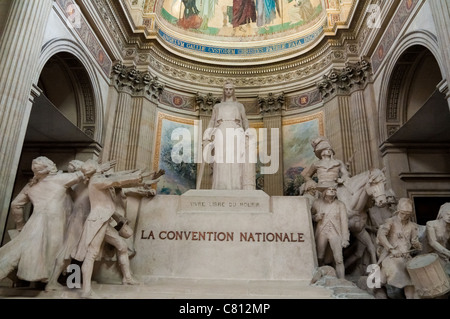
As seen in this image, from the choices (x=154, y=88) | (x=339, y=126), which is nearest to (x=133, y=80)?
(x=154, y=88)

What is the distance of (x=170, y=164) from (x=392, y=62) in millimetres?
8321

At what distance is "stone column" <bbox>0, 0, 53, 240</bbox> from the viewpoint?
5.61m

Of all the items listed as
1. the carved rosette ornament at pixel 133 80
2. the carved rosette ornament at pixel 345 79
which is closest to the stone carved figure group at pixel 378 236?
the carved rosette ornament at pixel 345 79

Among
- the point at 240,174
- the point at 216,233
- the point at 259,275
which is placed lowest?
the point at 259,275

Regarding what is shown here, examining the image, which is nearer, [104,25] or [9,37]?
[9,37]

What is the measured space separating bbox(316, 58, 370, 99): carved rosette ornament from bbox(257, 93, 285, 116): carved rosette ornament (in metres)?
1.77

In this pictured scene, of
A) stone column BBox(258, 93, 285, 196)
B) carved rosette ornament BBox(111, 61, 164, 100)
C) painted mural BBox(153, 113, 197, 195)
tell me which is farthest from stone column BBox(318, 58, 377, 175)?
carved rosette ornament BBox(111, 61, 164, 100)

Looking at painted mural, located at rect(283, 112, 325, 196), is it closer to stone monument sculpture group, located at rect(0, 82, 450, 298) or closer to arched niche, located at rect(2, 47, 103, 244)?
arched niche, located at rect(2, 47, 103, 244)

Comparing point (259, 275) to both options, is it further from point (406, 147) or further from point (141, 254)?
point (406, 147)

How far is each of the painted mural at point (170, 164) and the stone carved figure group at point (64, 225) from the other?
8233 mm

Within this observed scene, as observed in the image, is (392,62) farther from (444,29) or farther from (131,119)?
(131,119)

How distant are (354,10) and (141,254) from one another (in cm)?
1076

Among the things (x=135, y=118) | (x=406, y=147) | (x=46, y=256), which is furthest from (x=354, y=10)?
(x=46, y=256)
